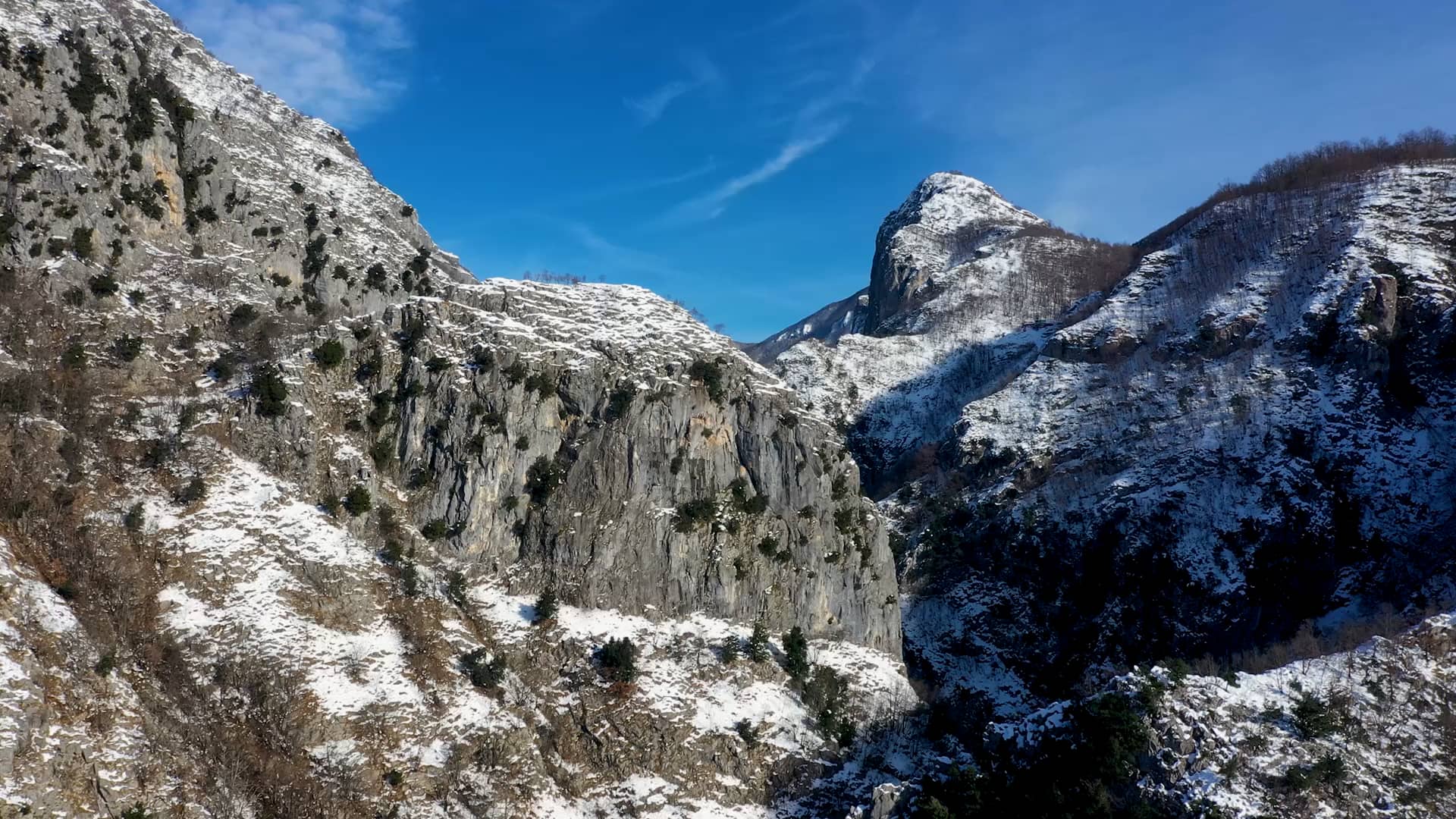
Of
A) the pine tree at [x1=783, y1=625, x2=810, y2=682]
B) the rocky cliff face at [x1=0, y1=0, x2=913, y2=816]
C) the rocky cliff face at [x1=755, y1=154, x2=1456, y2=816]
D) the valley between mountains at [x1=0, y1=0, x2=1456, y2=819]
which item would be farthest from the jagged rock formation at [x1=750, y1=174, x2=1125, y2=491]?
the pine tree at [x1=783, y1=625, x2=810, y2=682]

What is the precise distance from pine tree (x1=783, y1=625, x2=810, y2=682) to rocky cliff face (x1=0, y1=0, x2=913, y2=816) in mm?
1168

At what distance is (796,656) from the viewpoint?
51.9 m

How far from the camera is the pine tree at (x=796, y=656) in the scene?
51.8 m

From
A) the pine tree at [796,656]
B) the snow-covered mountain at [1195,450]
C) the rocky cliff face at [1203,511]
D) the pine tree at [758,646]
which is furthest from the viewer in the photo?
the snow-covered mountain at [1195,450]

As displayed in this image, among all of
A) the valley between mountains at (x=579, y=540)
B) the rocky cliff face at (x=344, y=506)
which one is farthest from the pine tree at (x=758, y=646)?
the rocky cliff face at (x=344, y=506)

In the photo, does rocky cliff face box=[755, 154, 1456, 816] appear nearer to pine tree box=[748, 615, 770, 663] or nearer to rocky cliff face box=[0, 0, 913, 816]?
pine tree box=[748, 615, 770, 663]

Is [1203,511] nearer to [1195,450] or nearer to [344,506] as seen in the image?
[1195,450]

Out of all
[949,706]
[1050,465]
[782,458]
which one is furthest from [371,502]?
[1050,465]

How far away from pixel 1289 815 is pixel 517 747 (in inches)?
1308

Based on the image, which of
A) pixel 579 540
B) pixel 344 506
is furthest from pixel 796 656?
pixel 344 506

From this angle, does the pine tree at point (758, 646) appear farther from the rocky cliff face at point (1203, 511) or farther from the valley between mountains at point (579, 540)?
the rocky cliff face at point (1203, 511)

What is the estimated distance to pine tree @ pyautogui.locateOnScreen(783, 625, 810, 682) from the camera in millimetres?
51750

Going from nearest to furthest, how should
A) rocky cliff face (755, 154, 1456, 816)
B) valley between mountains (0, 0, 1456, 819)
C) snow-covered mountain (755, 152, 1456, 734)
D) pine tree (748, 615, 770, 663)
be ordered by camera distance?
valley between mountains (0, 0, 1456, 819)
rocky cliff face (755, 154, 1456, 816)
pine tree (748, 615, 770, 663)
snow-covered mountain (755, 152, 1456, 734)

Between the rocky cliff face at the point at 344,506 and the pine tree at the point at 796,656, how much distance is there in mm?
1168
